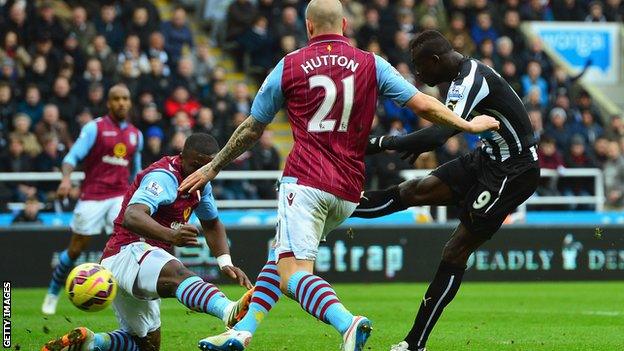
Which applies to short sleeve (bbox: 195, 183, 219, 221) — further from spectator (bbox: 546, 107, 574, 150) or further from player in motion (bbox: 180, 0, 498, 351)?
spectator (bbox: 546, 107, 574, 150)

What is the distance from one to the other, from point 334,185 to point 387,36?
15683mm

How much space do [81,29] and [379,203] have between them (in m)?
11.8

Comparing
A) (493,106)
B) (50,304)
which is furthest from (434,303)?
(50,304)

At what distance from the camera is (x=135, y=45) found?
20.1 meters

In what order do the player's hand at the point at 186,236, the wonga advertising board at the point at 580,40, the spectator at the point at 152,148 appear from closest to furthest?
1. the player's hand at the point at 186,236
2. the spectator at the point at 152,148
3. the wonga advertising board at the point at 580,40

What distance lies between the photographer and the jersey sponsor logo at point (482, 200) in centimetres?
929

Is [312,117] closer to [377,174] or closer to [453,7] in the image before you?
[377,174]

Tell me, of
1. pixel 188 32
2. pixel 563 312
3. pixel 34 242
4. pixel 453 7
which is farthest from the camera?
pixel 453 7

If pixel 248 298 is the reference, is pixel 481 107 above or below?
above

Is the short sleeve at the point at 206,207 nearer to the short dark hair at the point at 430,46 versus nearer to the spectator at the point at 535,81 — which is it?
the short dark hair at the point at 430,46

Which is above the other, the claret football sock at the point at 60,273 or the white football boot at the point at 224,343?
the white football boot at the point at 224,343

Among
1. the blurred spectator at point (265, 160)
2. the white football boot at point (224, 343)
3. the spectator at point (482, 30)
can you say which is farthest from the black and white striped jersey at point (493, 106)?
the spectator at point (482, 30)

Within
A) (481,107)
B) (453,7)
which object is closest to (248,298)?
(481,107)

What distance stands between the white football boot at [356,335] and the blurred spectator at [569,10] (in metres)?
20.3
